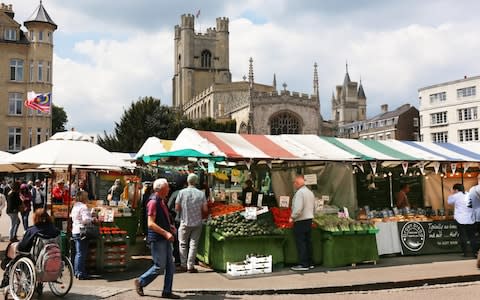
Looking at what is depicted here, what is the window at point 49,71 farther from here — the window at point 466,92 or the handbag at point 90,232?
the window at point 466,92

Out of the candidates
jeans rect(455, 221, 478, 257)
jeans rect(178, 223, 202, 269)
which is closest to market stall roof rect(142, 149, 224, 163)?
jeans rect(178, 223, 202, 269)

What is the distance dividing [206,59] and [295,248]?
90995 millimetres

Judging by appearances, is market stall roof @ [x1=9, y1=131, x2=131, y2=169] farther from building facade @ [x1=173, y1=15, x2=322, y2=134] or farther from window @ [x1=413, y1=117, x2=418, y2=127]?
window @ [x1=413, y1=117, x2=418, y2=127]

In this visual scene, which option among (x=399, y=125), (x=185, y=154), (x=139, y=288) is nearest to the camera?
(x=139, y=288)

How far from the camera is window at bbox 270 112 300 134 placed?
228ft

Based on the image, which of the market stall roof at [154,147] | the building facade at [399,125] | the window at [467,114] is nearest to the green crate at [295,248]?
the market stall roof at [154,147]

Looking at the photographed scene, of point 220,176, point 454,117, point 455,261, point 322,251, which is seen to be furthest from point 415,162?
point 454,117

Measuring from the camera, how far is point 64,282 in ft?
21.9

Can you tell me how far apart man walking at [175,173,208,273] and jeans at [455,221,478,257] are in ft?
19.1

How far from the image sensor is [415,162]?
1098cm

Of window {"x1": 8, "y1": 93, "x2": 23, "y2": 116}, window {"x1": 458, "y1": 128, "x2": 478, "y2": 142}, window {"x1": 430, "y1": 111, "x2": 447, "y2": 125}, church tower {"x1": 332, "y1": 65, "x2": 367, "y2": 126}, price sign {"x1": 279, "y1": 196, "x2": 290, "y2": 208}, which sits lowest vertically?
price sign {"x1": 279, "y1": 196, "x2": 290, "y2": 208}

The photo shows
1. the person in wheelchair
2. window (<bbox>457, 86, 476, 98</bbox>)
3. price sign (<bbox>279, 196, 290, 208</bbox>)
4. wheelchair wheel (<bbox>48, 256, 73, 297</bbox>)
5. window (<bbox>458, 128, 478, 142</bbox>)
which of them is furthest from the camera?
window (<bbox>457, 86, 476, 98</bbox>)

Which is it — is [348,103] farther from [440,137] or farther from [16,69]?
[16,69]

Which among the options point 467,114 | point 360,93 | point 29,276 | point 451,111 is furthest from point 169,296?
point 360,93
